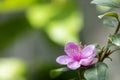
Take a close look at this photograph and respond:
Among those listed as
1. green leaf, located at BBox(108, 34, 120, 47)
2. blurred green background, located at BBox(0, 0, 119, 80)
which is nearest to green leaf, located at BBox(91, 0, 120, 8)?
green leaf, located at BBox(108, 34, 120, 47)

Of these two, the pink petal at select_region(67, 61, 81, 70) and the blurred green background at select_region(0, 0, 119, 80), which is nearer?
the pink petal at select_region(67, 61, 81, 70)

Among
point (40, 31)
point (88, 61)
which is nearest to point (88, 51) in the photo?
point (88, 61)

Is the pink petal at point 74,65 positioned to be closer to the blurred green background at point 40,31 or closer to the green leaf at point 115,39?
the green leaf at point 115,39

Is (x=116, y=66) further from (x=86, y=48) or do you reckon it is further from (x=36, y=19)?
(x=86, y=48)

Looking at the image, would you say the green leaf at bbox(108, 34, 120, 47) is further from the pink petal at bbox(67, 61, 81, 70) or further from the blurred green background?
the blurred green background

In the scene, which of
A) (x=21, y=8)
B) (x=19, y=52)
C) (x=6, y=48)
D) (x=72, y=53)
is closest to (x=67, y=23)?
(x=21, y=8)

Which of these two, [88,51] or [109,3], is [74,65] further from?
[109,3]

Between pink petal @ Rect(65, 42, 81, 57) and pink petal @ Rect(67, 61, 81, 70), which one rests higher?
pink petal @ Rect(65, 42, 81, 57)
